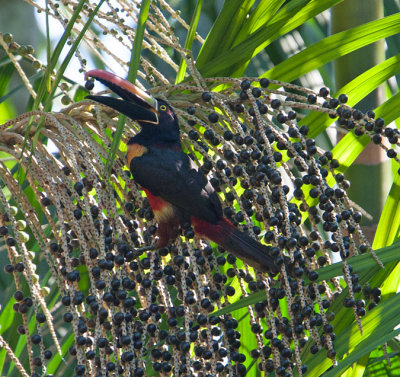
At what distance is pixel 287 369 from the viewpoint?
1.60 metres

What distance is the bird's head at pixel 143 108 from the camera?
Result: 6.31 feet

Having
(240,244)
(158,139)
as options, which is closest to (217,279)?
(240,244)

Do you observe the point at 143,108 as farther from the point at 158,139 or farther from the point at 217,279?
the point at 217,279

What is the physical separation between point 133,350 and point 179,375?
0.41 feet

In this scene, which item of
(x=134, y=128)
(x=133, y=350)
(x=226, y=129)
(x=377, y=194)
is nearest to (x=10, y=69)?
(x=134, y=128)

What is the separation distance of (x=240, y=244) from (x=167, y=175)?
0.36 m

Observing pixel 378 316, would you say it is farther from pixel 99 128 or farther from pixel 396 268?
pixel 99 128

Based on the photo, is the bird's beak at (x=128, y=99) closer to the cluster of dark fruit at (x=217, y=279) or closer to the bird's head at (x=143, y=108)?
the bird's head at (x=143, y=108)

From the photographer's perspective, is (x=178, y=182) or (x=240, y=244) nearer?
(x=240, y=244)

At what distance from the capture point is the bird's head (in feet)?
6.31

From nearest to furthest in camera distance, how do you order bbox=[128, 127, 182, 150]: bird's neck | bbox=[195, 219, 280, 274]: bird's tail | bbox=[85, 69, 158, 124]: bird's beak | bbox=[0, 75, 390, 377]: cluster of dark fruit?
bbox=[0, 75, 390, 377]: cluster of dark fruit < bbox=[195, 219, 280, 274]: bird's tail < bbox=[85, 69, 158, 124]: bird's beak < bbox=[128, 127, 182, 150]: bird's neck

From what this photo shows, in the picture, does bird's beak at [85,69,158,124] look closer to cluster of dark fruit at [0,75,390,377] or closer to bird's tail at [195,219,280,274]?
cluster of dark fruit at [0,75,390,377]

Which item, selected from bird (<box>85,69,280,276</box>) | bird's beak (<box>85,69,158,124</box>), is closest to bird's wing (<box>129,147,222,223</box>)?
bird (<box>85,69,280,276</box>)

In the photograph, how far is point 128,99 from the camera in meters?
2.17
